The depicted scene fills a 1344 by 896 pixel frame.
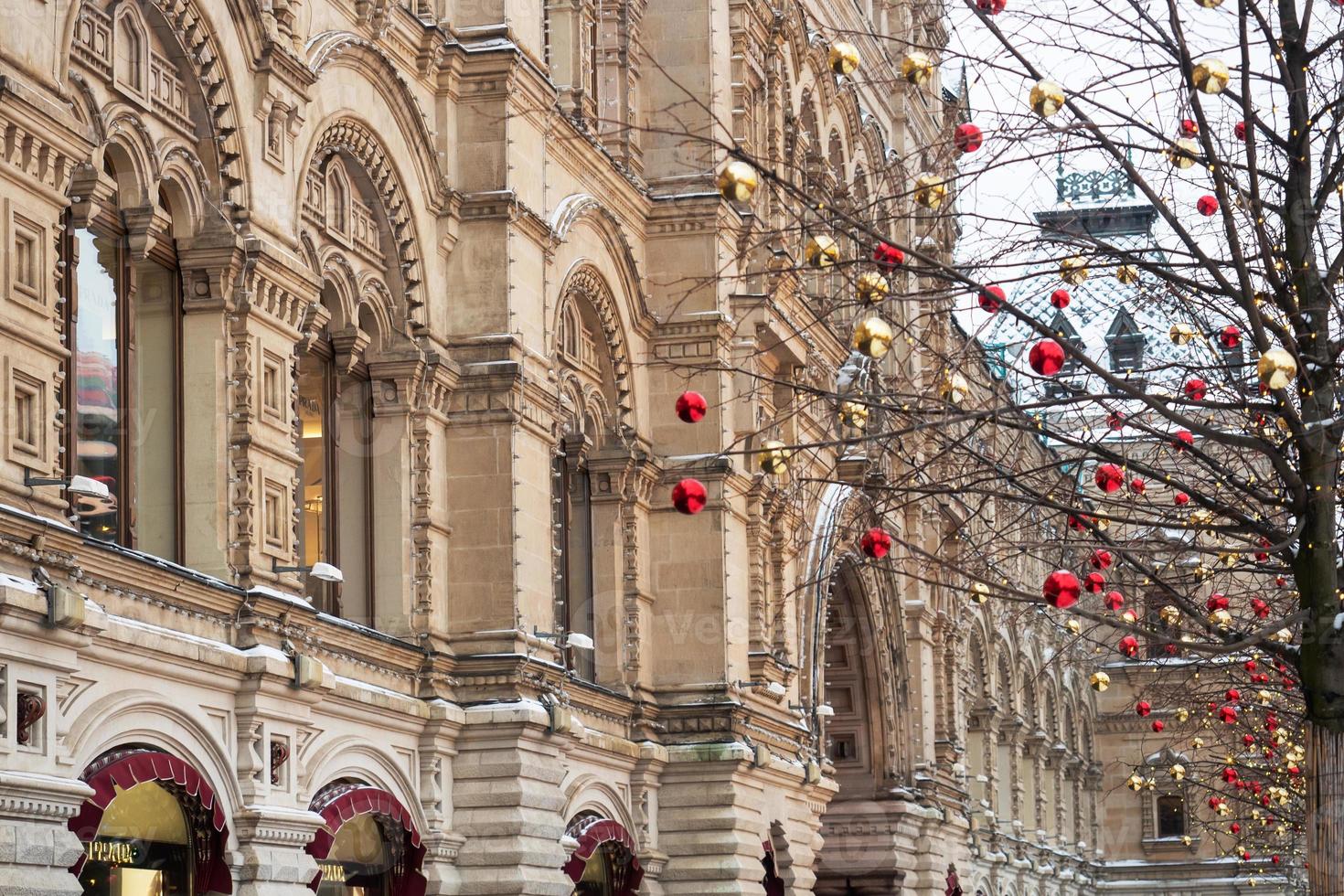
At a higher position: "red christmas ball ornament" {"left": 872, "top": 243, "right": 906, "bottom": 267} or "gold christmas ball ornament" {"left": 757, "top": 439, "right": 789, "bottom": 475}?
"red christmas ball ornament" {"left": 872, "top": 243, "right": 906, "bottom": 267}

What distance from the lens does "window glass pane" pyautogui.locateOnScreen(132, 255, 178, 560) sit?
18.6 meters

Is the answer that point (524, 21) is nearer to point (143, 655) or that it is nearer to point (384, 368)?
point (384, 368)

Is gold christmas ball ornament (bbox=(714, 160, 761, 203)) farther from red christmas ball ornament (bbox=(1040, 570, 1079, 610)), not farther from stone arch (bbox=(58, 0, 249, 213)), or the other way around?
stone arch (bbox=(58, 0, 249, 213))

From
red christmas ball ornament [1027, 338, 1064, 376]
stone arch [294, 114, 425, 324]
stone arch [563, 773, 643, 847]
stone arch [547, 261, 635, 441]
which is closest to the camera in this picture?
red christmas ball ornament [1027, 338, 1064, 376]

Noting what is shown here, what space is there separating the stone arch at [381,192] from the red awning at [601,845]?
6.59m

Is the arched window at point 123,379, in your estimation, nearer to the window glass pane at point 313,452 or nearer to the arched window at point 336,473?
the window glass pane at point 313,452

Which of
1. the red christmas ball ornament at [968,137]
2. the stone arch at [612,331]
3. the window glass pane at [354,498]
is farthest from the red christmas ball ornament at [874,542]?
the stone arch at [612,331]

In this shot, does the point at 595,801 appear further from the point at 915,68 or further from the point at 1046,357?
the point at 1046,357

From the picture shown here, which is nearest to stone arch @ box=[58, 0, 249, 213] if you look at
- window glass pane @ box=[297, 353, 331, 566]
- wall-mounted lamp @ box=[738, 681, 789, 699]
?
window glass pane @ box=[297, 353, 331, 566]

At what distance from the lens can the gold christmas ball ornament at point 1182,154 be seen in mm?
12281

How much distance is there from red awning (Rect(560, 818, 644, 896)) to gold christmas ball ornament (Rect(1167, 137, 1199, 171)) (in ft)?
46.3

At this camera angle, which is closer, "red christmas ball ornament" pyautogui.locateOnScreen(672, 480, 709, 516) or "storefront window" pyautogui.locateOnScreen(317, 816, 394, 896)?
"red christmas ball ornament" pyautogui.locateOnScreen(672, 480, 709, 516)

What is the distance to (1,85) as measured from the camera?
1513cm

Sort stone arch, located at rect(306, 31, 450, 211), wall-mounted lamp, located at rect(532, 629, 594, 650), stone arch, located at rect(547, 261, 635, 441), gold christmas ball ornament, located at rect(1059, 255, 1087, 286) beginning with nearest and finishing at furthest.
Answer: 1. gold christmas ball ornament, located at rect(1059, 255, 1087, 286)
2. stone arch, located at rect(306, 31, 450, 211)
3. wall-mounted lamp, located at rect(532, 629, 594, 650)
4. stone arch, located at rect(547, 261, 635, 441)
